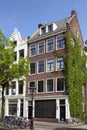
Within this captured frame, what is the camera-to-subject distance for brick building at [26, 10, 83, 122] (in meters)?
42.2

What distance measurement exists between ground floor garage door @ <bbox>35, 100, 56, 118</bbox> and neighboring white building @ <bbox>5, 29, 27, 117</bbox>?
9.91 ft

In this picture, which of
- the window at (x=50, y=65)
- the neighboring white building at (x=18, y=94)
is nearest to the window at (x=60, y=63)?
the window at (x=50, y=65)

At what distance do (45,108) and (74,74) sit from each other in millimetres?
7249

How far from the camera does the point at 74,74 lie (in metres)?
42.0

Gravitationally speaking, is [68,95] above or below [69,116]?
above

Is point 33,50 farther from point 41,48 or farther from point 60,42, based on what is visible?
point 60,42

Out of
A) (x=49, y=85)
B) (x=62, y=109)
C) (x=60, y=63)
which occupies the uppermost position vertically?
(x=60, y=63)

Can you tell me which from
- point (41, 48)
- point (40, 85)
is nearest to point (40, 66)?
point (41, 48)

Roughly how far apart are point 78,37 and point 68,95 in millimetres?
10356

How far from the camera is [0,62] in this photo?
97.7 ft

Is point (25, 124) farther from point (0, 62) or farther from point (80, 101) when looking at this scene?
point (80, 101)

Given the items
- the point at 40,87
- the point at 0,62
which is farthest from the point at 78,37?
the point at 0,62

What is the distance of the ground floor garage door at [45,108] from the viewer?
1690 inches

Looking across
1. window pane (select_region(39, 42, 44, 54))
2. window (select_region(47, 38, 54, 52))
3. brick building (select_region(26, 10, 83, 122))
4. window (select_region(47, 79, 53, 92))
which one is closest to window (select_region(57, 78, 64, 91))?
brick building (select_region(26, 10, 83, 122))
